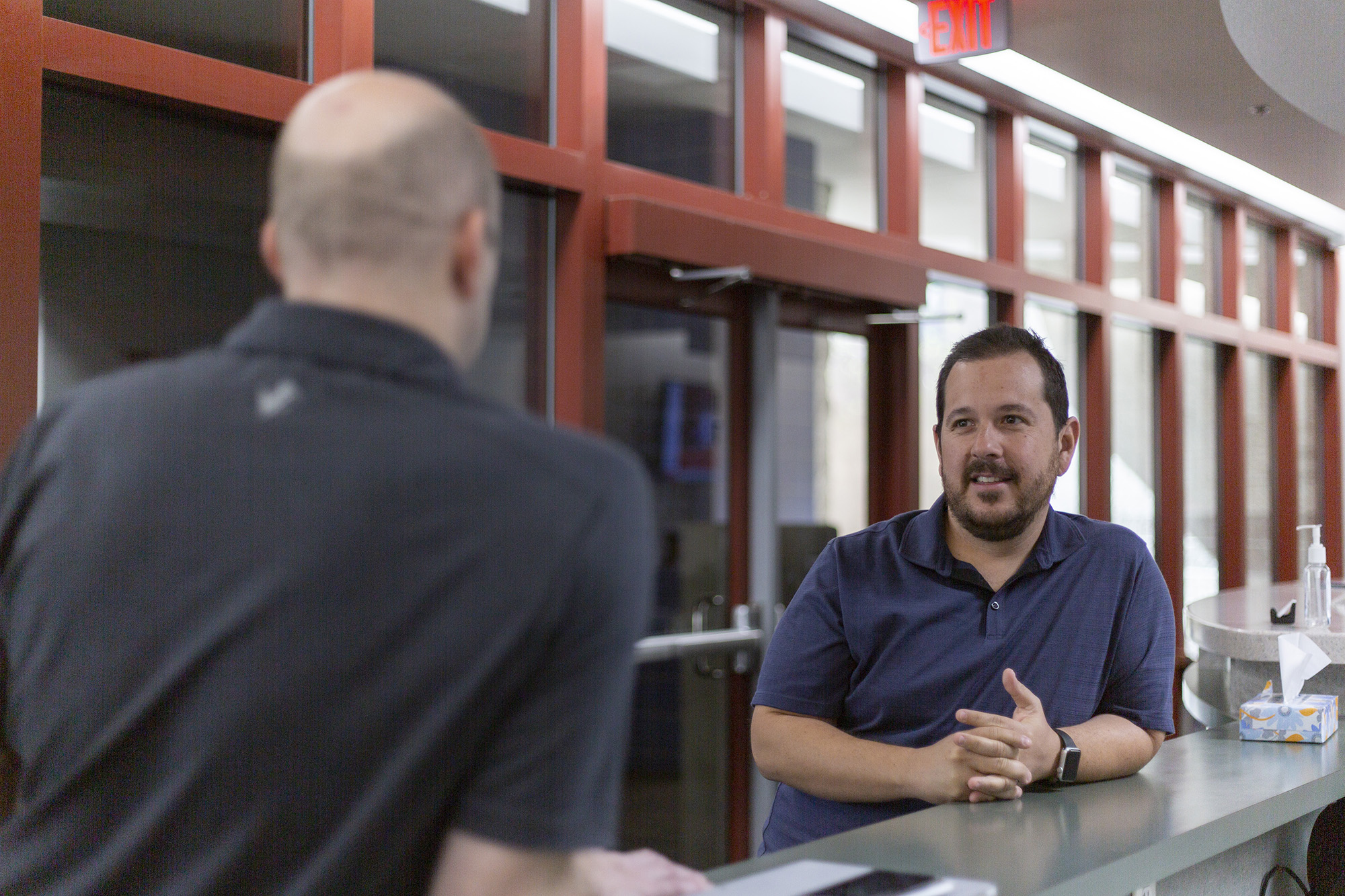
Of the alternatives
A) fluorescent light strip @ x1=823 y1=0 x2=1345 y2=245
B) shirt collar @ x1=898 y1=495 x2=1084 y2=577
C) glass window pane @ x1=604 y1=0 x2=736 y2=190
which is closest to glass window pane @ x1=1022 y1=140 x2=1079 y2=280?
fluorescent light strip @ x1=823 y1=0 x2=1345 y2=245

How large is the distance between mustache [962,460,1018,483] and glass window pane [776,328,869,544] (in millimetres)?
2599

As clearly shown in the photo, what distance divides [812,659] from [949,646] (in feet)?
0.66

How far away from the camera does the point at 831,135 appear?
525 cm

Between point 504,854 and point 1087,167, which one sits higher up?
point 1087,167

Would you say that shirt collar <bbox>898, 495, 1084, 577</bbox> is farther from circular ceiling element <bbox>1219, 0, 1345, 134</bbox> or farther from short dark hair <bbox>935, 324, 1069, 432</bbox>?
circular ceiling element <bbox>1219, 0, 1345, 134</bbox>

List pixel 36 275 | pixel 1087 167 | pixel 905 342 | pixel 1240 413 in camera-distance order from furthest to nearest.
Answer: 1. pixel 1240 413
2. pixel 1087 167
3. pixel 905 342
4. pixel 36 275

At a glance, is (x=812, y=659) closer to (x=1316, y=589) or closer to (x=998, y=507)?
(x=998, y=507)

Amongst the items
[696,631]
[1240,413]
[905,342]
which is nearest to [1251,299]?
[1240,413]

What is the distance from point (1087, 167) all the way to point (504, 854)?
6602mm

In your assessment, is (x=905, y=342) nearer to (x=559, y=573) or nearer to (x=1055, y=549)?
(x=1055, y=549)

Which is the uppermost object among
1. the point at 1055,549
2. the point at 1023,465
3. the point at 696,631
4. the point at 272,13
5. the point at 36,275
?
the point at 272,13

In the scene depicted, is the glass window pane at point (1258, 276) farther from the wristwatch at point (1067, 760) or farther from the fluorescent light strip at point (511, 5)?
the wristwatch at point (1067, 760)

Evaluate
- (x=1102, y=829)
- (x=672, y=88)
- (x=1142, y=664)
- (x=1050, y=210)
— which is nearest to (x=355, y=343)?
(x=1102, y=829)

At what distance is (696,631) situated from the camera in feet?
14.9
